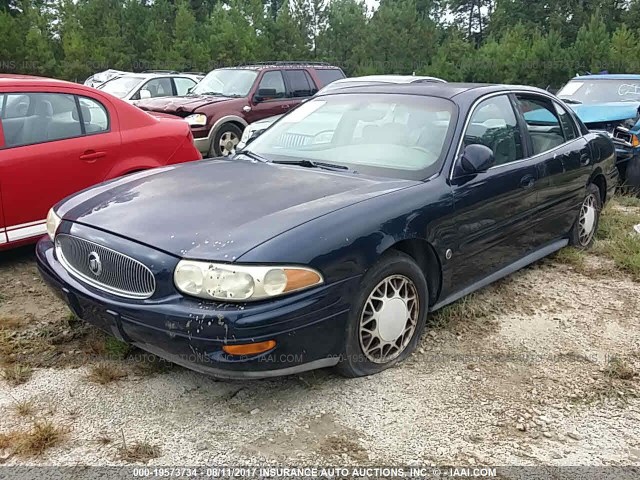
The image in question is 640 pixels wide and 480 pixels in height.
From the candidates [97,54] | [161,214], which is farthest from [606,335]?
[97,54]

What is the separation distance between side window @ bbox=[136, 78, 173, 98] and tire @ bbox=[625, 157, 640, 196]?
919cm

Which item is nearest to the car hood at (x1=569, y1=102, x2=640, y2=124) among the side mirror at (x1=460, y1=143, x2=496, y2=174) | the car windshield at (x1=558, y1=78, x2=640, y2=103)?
the car windshield at (x1=558, y1=78, x2=640, y2=103)

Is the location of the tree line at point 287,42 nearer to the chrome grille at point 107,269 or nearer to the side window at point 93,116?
the side window at point 93,116

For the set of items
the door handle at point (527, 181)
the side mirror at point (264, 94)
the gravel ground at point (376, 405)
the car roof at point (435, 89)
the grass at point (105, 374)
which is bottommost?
the gravel ground at point (376, 405)

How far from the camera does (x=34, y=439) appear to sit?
2.83 meters

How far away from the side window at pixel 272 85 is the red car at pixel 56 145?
5154mm

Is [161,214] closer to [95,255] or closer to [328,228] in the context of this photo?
[95,255]

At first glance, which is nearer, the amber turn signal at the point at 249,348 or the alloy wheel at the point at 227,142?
the amber turn signal at the point at 249,348


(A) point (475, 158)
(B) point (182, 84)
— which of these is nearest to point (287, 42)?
(B) point (182, 84)

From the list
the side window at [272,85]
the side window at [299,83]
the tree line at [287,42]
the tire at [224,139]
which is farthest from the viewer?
the tree line at [287,42]

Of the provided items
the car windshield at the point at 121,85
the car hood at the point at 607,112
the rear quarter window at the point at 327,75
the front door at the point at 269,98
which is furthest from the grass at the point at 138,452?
the car windshield at the point at 121,85

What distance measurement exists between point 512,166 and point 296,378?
2.15 metres

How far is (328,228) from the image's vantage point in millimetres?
3125

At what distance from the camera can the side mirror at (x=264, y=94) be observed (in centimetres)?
1062
